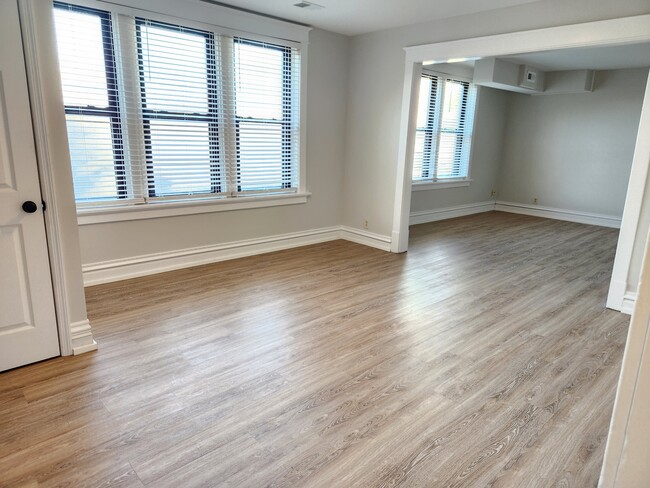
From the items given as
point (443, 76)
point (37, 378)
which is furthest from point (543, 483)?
point (443, 76)

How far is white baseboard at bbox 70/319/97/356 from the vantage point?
2691 mm

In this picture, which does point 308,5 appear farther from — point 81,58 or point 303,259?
point 303,259

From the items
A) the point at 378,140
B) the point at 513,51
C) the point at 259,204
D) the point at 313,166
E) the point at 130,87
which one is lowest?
the point at 259,204

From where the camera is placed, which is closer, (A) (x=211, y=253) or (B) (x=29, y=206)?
(B) (x=29, y=206)

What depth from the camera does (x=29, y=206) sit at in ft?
7.84

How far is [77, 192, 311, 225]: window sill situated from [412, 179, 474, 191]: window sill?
2.33m

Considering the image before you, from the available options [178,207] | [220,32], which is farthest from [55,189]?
Answer: [220,32]

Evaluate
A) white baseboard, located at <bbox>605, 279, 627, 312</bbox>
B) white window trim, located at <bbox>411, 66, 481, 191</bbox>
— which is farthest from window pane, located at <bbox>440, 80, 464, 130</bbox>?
white baseboard, located at <bbox>605, 279, 627, 312</bbox>

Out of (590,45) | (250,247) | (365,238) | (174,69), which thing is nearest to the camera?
(590,45)

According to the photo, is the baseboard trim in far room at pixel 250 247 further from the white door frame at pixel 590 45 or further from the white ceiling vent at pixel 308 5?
the white ceiling vent at pixel 308 5

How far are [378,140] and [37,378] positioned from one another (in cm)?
419

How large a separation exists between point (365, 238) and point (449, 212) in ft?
8.77

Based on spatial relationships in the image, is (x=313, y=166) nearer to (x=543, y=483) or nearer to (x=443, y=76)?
(x=443, y=76)

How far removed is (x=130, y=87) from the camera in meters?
3.79
